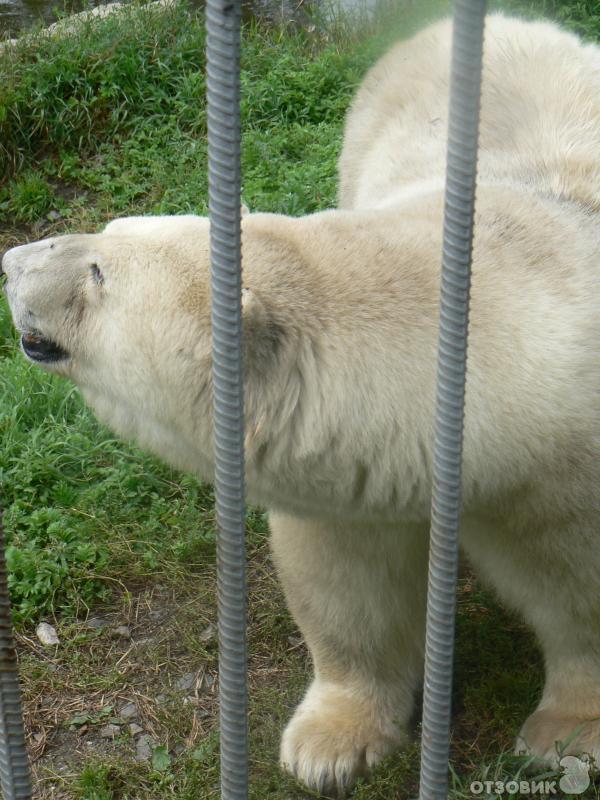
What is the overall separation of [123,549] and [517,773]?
151 cm

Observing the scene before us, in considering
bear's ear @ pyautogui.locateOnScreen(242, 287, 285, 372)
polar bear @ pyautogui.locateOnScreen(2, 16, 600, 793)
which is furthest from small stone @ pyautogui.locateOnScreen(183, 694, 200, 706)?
bear's ear @ pyautogui.locateOnScreen(242, 287, 285, 372)

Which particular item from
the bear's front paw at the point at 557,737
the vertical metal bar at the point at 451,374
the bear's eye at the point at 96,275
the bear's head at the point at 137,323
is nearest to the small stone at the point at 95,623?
the bear's head at the point at 137,323

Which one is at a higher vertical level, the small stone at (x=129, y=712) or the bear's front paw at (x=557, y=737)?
the bear's front paw at (x=557, y=737)

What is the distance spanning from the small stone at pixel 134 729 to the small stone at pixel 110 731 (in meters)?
0.03

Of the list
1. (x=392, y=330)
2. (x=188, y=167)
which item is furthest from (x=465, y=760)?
(x=188, y=167)

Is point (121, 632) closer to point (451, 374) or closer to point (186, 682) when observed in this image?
point (186, 682)

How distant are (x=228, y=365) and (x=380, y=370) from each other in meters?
0.55

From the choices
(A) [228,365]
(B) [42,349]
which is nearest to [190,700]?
(B) [42,349]

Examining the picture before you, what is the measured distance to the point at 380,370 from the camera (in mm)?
2186

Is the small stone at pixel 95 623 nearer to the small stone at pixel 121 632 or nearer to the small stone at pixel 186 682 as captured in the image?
the small stone at pixel 121 632

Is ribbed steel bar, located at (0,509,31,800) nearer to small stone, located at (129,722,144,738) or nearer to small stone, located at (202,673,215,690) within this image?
small stone, located at (129,722,144,738)

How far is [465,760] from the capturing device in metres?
2.90

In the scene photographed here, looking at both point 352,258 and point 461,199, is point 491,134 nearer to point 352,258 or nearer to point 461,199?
point 352,258

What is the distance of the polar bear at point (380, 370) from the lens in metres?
2.20
